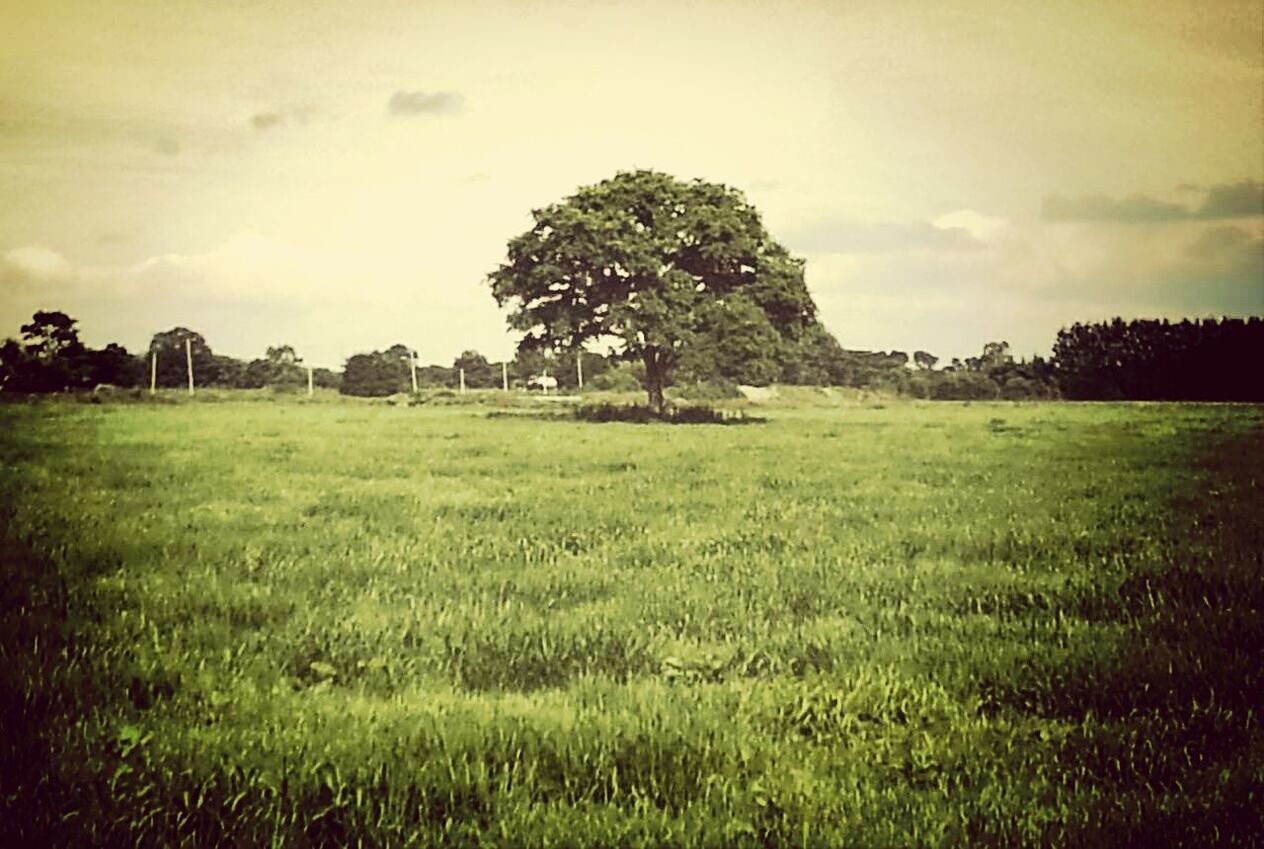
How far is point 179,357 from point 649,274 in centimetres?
199

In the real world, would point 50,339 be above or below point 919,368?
above

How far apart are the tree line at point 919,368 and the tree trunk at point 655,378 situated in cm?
4

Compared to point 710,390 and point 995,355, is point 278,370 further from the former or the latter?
point 995,355

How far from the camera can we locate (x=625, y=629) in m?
2.93

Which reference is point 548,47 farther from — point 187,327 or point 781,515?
point 781,515

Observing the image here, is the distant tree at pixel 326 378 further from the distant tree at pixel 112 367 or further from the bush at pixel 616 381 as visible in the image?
the bush at pixel 616 381

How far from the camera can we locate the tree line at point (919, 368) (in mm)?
3783

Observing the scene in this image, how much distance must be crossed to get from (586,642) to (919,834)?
3.70 ft

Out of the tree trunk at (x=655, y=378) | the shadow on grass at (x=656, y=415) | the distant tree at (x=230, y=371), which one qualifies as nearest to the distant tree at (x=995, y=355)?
the shadow on grass at (x=656, y=415)

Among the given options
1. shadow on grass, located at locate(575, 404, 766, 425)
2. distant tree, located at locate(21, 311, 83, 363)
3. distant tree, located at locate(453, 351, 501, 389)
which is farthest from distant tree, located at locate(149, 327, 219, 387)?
shadow on grass, located at locate(575, 404, 766, 425)

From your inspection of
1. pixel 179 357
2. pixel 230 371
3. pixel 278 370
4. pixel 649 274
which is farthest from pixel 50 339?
pixel 649 274

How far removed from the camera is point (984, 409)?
13.2ft

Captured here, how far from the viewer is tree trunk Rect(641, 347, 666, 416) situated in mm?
4023

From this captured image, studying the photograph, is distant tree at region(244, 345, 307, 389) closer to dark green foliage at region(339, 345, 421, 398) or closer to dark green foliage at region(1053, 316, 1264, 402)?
dark green foliage at region(339, 345, 421, 398)
